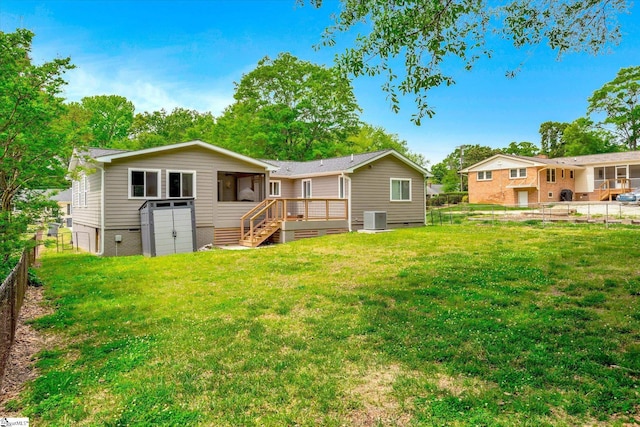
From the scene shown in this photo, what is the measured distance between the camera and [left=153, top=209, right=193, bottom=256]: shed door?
13852 mm

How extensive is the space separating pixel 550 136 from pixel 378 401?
2904 inches

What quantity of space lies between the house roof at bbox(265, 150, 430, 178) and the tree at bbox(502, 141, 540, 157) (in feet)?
160

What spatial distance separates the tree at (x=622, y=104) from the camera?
44281 millimetres

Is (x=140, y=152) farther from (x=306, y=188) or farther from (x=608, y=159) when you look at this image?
(x=608, y=159)

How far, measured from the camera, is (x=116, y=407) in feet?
12.0

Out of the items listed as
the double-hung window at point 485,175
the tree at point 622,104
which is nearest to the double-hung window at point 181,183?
the double-hung window at point 485,175

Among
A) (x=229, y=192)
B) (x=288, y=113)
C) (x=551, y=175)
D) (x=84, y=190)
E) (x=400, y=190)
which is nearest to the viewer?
(x=84, y=190)

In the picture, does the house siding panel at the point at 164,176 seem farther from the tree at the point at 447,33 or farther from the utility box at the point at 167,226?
the tree at the point at 447,33

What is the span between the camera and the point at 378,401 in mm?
3652

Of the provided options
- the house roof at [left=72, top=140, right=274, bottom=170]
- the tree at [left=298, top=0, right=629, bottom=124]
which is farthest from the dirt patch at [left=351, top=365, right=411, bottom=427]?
the house roof at [left=72, top=140, right=274, bottom=170]

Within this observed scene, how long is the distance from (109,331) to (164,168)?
10590 mm

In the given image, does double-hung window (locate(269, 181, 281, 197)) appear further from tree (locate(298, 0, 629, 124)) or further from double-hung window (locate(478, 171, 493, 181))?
double-hung window (locate(478, 171, 493, 181))

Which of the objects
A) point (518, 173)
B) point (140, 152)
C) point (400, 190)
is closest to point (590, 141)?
point (518, 173)

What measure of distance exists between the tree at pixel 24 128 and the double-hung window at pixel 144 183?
4699 millimetres
